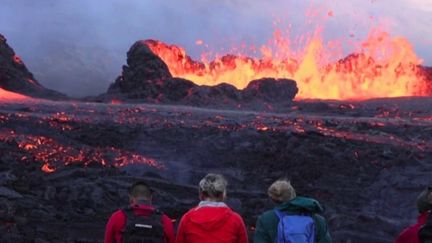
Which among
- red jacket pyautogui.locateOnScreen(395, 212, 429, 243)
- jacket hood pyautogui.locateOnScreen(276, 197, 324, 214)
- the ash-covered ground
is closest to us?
Answer: jacket hood pyautogui.locateOnScreen(276, 197, 324, 214)

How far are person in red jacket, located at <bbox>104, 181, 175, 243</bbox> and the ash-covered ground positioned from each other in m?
5.76

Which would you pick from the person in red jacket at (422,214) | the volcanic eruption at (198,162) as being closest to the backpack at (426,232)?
the person in red jacket at (422,214)

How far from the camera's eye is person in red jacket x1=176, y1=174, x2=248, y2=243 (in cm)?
534

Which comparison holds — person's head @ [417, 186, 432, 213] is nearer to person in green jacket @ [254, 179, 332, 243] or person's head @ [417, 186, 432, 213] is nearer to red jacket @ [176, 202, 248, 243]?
person in green jacket @ [254, 179, 332, 243]

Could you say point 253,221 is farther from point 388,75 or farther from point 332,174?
point 388,75

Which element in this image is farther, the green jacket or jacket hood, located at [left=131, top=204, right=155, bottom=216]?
jacket hood, located at [left=131, top=204, right=155, bottom=216]

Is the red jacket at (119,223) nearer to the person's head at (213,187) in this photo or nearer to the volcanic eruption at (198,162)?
the person's head at (213,187)

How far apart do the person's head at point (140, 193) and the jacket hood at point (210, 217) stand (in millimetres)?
388

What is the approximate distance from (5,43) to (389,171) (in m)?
33.0

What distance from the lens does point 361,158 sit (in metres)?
17.1

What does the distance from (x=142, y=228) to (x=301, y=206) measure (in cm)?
117

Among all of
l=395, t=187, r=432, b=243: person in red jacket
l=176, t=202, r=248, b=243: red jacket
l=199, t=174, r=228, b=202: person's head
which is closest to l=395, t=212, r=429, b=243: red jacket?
l=395, t=187, r=432, b=243: person in red jacket

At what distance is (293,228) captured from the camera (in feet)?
16.8

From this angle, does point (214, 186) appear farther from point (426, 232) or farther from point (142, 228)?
point (426, 232)
